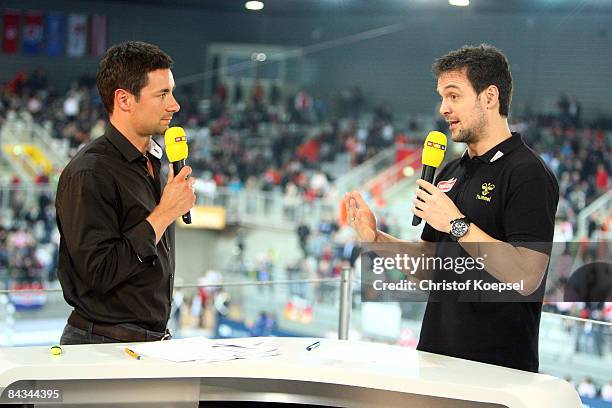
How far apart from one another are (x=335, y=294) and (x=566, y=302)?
2.85m

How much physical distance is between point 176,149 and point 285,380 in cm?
62

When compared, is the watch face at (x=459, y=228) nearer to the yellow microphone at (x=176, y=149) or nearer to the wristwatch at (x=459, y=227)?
the wristwatch at (x=459, y=227)

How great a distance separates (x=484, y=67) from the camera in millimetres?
1812

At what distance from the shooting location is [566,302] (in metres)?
7.54

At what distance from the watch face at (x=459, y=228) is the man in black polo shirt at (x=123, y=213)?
1.73 ft

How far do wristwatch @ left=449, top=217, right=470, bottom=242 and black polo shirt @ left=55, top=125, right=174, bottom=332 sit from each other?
0.60 metres

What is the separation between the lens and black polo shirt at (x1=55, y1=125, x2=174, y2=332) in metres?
1.70

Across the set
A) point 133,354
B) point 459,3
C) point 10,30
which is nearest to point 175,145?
point 133,354

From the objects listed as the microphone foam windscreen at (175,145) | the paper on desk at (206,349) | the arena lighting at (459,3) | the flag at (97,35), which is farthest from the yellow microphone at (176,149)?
the flag at (97,35)

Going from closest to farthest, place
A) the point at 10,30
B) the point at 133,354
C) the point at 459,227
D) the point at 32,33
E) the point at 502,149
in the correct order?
1. the point at 133,354
2. the point at 459,227
3. the point at 502,149
4. the point at 10,30
5. the point at 32,33

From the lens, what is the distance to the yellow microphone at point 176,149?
1847 millimetres

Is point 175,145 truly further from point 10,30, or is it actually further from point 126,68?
point 10,30

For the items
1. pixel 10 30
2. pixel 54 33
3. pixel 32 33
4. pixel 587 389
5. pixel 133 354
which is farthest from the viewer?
pixel 54 33

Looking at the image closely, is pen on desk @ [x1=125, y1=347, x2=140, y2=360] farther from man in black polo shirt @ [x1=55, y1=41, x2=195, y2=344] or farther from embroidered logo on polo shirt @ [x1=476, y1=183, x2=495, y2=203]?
embroidered logo on polo shirt @ [x1=476, y1=183, x2=495, y2=203]
